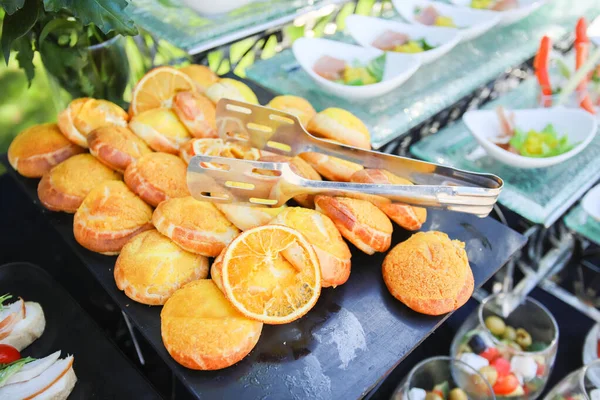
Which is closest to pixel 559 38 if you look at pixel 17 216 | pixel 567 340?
pixel 567 340

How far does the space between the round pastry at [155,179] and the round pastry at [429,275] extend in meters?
0.68

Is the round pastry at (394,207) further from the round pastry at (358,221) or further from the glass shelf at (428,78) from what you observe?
the glass shelf at (428,78)

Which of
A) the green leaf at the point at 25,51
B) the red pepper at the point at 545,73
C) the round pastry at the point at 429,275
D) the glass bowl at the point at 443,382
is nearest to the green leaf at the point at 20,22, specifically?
the green leaf at the point at 25,51

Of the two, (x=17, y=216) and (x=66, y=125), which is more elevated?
(x=66, y=125)

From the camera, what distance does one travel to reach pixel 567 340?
6.65 feet

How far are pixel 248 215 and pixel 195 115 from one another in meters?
0.48

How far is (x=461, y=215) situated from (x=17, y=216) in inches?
76.3

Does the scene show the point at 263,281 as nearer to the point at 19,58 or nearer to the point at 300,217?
the point at 300,217

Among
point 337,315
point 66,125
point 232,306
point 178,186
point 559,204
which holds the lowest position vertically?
point 559,204

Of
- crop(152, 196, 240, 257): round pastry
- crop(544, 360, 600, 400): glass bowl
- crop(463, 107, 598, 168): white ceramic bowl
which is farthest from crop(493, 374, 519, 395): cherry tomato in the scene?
crop(152, 196, 240, 257): round pastry

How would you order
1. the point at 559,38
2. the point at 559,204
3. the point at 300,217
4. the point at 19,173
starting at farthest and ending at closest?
the point at 559,38
the point at 559,204
the point at 19,173
the point at 300,217

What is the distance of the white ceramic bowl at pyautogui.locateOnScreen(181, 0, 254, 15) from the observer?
86.1 inches

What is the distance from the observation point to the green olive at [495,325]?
1.80m

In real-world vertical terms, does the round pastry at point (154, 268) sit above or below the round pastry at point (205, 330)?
above
